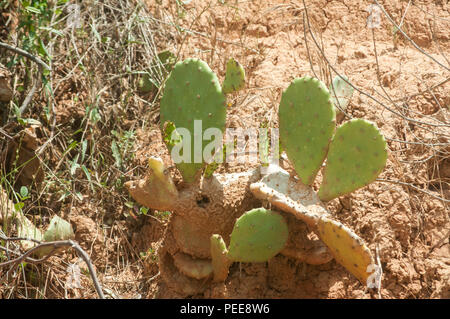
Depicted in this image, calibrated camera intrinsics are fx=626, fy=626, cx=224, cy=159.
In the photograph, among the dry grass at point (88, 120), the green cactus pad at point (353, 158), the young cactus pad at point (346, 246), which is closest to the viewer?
the young cactus pad at point (346, 246)

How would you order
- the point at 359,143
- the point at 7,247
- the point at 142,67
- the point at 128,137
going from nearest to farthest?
the point at 359,143
the point at 7,247
the point at 128,137
the point at 142,67

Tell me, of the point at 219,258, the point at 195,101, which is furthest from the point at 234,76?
the point at 219,258

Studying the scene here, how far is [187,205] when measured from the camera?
2230mm

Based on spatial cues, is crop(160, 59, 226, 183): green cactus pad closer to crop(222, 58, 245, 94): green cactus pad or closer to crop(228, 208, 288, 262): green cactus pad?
crop(222, 58, 245, 94): green cactus pad

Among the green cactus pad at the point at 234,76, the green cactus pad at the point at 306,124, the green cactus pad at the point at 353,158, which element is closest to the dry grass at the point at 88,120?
the green cactus pad at the point at 234,76

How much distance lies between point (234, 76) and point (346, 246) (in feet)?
2.33

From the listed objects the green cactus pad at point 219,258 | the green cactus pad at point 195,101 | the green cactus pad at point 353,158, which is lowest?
the green cactus pad at point 219,258

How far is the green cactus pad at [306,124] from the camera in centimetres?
215

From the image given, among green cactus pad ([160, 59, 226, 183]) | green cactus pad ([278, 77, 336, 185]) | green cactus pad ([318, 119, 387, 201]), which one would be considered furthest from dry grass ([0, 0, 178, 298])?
green cactus pad ([318, 119, 387, 201])

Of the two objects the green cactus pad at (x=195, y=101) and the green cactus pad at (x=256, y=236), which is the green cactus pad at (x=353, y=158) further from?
the green cactus pad at (x=195, y=101)

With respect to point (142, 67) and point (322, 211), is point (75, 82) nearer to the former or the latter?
point (142, 67)

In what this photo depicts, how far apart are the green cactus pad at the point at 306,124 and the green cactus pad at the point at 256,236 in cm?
21
